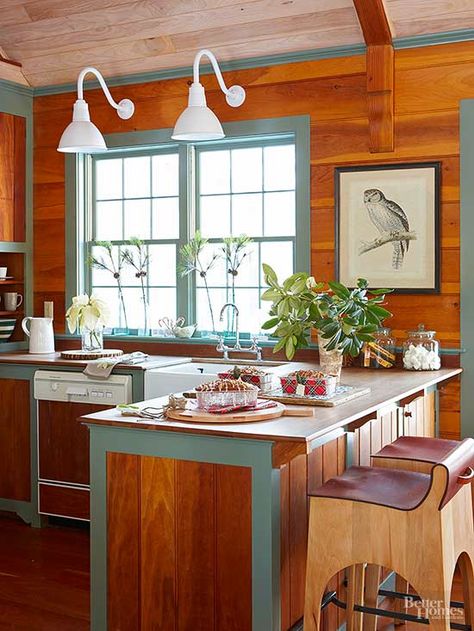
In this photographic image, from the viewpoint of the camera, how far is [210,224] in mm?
5410

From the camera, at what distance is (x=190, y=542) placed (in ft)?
9.68

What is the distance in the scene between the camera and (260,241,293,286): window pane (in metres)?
5.19

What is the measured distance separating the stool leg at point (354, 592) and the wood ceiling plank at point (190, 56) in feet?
9.78

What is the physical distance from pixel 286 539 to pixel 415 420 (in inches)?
60.1

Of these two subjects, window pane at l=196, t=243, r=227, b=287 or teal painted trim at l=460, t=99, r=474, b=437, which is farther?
window pane at l=196, t=243, r=227, b=287

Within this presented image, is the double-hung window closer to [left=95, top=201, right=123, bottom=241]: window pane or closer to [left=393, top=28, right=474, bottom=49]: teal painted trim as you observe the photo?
[left=95, top=201, right=123, bottom=241]: window pane

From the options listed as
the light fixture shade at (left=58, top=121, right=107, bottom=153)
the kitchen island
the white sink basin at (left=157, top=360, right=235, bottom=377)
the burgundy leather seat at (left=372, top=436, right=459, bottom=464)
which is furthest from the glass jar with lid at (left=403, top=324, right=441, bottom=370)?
the light fixture shade at (left=58, top=121, right=107, bottom=153)

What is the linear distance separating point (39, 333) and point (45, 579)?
6.05 ft

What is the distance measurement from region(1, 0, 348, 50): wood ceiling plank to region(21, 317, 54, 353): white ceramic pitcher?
181 cm

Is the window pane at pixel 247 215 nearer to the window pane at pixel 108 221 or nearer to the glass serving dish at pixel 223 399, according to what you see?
the window pane at pixel 108 221

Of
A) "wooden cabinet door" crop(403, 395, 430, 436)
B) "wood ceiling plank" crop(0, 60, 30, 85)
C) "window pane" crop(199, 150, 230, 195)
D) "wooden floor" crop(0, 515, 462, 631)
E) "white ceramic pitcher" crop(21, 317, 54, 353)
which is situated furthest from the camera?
"wood ceiling plank" crop(0, 60, 30, 85)

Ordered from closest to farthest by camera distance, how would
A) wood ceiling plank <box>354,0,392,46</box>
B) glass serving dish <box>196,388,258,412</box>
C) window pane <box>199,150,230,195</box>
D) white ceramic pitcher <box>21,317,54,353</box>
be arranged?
1. glass serving dish <box>196,388,258,412</box>
2. wood ceiling plank <box>354,0,392,46</box>
3. window pane <box>199,150,230,195</box>
4. white ceramic pitcher <box>21,317,54,353</box>

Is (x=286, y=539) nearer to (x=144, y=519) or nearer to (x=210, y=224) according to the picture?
(x=144, y=519)

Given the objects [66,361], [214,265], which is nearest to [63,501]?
[66,361]
